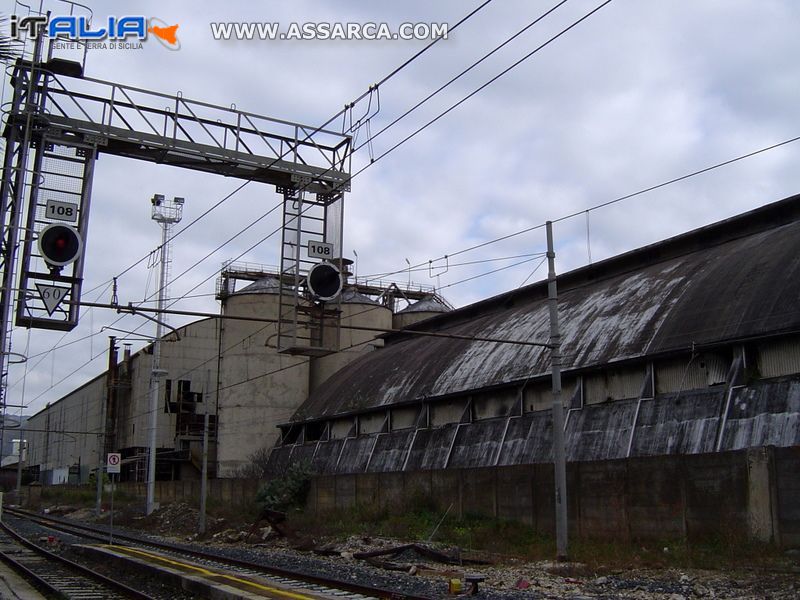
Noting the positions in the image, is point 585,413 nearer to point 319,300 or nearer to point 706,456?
point 706,456

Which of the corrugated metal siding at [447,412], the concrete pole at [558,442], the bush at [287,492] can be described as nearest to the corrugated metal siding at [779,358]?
the concrete pole at [558,442]

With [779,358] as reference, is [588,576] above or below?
below

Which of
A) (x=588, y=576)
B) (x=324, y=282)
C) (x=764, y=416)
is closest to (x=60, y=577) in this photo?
(x=324, y=282)

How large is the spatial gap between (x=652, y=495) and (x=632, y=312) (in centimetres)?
1109

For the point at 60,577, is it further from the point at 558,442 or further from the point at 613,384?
the point at 613,384

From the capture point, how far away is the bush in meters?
38.2

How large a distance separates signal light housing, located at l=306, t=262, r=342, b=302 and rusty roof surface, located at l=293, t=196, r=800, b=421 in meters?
12.4

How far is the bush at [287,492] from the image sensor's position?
3819cm

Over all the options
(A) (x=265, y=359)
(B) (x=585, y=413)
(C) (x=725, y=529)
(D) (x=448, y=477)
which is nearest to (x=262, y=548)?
(D) (x=448, y=477)

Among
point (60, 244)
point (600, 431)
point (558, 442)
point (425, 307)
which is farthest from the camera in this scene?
point (425, 307)

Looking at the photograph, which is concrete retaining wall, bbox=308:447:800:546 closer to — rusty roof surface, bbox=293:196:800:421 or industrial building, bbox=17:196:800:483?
industrial building, bbox=17:196:800:483

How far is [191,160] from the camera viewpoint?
21750mm

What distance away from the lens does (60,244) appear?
17000 millimetres

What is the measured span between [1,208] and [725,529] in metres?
18.9
